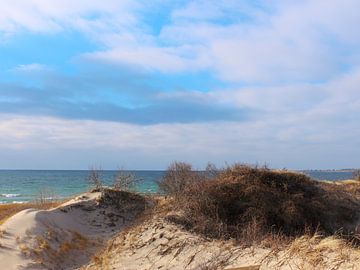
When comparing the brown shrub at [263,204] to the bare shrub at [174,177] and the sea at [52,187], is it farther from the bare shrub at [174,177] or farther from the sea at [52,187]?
the bare shrub at [174,177]

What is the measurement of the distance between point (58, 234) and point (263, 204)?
30.2 ft

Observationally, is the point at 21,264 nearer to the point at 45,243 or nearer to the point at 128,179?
the point at 45,243

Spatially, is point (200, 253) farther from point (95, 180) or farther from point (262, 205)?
point (95, 180)

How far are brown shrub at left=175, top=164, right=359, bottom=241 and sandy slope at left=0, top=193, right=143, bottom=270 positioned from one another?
510 centimetres

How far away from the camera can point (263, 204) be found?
18922 mm

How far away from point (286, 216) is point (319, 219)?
2218mm

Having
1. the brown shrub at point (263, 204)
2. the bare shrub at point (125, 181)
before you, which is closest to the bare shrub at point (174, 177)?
the bare shrub at point (125, 181)

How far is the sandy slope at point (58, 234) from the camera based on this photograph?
17953 mm

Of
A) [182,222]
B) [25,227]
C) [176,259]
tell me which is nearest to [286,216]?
[182,222]

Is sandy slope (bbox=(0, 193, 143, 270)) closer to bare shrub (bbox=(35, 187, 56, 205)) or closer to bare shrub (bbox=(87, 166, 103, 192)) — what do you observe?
bare shrub (bbox=(87, 166, 103, 192))

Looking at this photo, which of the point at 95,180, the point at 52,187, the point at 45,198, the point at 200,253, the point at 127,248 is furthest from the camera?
the point at 52,187

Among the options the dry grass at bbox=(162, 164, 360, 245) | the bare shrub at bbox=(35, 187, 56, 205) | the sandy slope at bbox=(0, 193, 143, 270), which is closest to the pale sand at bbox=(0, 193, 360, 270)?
the sandy slope at bbox=(0, 193, 143, 270)

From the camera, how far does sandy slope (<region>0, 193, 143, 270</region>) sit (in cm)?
1795

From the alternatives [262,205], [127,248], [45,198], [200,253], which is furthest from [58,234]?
[45,198]
